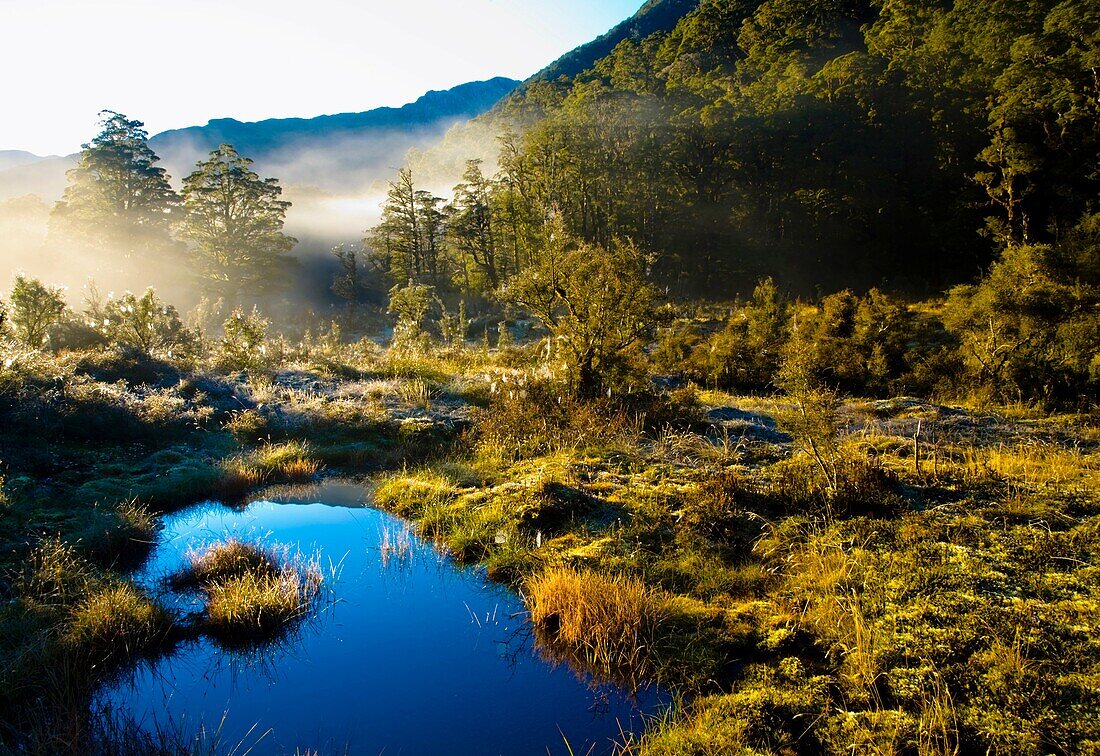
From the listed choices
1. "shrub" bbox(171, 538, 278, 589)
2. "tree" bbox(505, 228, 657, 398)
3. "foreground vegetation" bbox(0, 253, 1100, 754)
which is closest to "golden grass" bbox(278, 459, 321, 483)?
"foreground vegetation" bbox(0, 253, 1100, 754)

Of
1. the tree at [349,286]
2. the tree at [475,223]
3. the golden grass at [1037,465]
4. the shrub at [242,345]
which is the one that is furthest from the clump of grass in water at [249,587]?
the tree at [349,286]

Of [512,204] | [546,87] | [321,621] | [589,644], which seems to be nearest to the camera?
→ [589,644]

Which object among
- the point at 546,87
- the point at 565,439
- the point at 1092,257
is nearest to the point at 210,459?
the point at 565,439

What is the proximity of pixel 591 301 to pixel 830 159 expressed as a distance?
114 feet

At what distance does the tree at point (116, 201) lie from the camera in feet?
124

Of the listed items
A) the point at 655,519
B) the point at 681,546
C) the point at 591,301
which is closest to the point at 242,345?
the point at 591,301

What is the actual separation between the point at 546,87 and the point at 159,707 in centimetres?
7620

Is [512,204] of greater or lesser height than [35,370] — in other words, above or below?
above

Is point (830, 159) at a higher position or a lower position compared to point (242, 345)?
higher

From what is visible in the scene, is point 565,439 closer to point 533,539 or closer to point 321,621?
point 533,539

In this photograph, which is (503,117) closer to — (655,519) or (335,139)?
(655,519)

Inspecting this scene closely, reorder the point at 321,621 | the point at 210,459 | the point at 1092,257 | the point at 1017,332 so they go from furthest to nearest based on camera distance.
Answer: the point at 1092,257 → the point at 1017,332 → the point at 210,459 → the point at 321,621

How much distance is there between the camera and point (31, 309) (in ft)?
42.5

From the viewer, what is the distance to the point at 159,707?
375 centimetres
